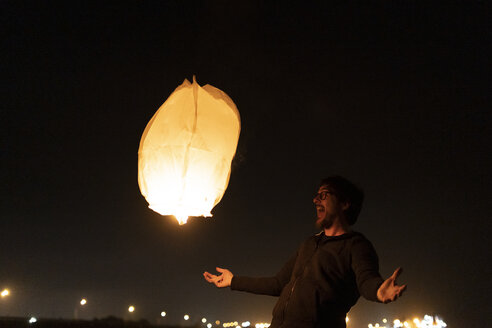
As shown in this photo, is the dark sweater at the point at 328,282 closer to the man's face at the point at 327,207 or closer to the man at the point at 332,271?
the man at the point at 332,271

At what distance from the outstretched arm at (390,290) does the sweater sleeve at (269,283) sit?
3.12 ft

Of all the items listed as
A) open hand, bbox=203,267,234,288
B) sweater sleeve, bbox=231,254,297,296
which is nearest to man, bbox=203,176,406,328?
sweater sleeve, bbox=231,254,297,296

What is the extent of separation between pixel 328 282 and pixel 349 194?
0.65 m

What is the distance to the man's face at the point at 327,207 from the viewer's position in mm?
2309

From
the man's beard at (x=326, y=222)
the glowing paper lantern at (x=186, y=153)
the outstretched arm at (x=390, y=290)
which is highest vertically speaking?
the glowing paper lantern at (x=186, y=153)

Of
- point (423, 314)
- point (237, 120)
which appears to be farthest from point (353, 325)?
point (237, 120)

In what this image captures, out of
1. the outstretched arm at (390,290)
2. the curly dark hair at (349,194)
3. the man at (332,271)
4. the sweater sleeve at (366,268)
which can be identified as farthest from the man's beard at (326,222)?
the outstretched arm at (390,290)

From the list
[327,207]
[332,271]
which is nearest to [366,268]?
[332,271]

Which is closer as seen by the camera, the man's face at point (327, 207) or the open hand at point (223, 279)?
the man's face at point (327, 207)

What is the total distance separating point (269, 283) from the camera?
8.44 ft

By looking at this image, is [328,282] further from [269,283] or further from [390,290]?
[269,283]

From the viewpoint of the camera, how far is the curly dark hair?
93.1 inches

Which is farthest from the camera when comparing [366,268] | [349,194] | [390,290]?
[349,194]

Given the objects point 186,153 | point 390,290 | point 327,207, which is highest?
point 186,153
